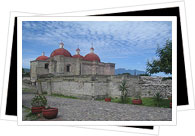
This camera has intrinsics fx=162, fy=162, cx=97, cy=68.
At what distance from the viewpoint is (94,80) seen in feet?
47.5

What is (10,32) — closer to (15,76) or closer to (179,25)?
(15,76)

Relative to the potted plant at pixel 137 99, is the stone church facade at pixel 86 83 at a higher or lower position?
higher

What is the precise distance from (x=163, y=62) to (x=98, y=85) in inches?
240

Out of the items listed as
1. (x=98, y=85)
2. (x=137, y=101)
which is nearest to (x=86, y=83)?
(x=98, y=85)

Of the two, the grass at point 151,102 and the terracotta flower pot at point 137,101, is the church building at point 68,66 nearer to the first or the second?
the grass at point 151,102

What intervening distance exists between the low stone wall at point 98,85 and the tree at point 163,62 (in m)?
0.94

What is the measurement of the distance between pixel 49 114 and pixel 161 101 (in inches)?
284

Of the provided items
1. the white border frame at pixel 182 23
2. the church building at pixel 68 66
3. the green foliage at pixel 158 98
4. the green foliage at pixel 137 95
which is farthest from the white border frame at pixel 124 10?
the church building at pixel 68 66

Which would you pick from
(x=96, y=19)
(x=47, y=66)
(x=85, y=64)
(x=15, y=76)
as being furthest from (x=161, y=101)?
(x=47, y=66)

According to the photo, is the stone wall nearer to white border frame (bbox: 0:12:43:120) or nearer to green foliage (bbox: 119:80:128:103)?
green foliage (bbox: 119:80:128:103)

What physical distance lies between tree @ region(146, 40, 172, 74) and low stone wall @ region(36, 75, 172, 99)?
0.94m

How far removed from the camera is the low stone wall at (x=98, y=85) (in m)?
12.4

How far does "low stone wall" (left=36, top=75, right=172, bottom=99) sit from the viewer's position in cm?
1240

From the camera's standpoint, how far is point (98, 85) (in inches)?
575
